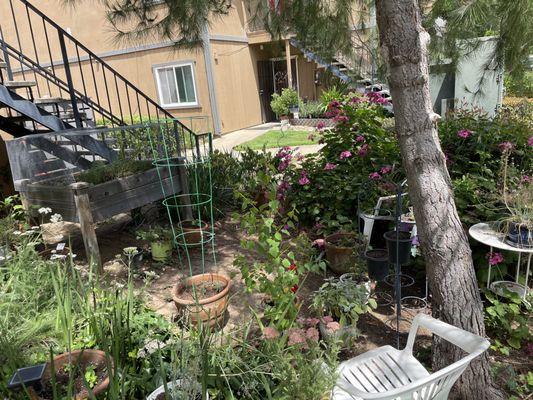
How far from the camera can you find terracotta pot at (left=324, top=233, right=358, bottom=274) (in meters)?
3.27

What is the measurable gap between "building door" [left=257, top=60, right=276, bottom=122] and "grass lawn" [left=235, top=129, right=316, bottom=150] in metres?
2.47

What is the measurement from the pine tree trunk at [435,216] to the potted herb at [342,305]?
0.49 meters

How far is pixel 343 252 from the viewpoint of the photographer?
10.8 feet

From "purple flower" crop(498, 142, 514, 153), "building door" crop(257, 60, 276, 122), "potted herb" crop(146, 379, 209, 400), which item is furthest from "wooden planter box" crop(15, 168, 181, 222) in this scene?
"building door" crop(257, 60, 276, 122)

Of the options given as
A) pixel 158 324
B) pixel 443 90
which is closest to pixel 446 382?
pixel 158 324

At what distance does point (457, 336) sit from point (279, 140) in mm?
7801

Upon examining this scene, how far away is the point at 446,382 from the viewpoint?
150 cm

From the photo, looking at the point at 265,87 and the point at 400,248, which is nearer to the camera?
the point at 400,248

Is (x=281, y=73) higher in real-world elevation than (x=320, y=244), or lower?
higher

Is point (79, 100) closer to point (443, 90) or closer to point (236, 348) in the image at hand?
point (236, 348)

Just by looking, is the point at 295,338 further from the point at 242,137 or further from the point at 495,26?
the point at 242,137

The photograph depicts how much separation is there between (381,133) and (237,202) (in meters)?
2.02

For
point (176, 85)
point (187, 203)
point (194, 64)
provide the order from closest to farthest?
point (187, 203), point (194, 64), point (176, 85)

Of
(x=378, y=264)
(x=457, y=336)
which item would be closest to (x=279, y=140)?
(x=378, y=264)
